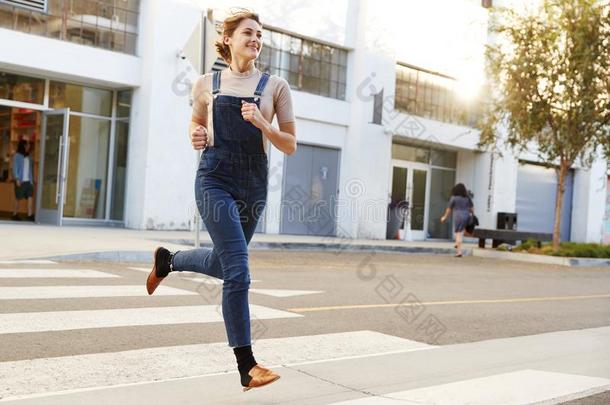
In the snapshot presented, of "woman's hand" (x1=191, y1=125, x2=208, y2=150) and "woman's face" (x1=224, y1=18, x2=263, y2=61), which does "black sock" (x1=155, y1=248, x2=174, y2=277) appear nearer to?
"woman's hand" (x1=191, y1=125, x2=208, y2=150)

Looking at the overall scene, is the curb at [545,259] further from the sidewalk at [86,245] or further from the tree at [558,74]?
the sidewalk at [86,245]

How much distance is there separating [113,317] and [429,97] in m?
21.3

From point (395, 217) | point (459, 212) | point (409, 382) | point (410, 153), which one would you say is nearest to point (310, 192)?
point (395, 217)

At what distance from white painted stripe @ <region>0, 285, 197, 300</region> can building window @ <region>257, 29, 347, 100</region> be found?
44.4 feet

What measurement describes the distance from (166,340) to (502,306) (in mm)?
4748

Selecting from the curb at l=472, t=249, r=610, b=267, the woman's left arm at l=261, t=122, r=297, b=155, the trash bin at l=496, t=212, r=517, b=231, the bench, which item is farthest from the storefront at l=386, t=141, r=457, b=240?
the woman's left arm at l=261, t=122, r=297, b=155

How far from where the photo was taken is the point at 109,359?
4.64 meters

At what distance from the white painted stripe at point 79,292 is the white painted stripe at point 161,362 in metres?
2.31

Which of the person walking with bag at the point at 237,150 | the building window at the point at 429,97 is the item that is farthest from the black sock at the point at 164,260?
the building window at the point at 429,97

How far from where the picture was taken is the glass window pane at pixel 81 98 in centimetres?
1825

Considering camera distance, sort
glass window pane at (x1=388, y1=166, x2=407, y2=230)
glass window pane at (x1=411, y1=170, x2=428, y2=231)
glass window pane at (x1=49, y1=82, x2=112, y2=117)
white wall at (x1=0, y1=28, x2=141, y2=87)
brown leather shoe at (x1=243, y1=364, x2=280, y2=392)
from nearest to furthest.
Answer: brown leather shoe at (x1=243, y1=364, x2=280, y2=392) < white wall at (x1=0, y1=28, x2=141, y2=87) < glass window pane at (x1=49, y1=82, x2=112, y2=117) < glass window pane at (x1=388, y1=166, x2=407, y2=230) < glass window pane at (x1=411, y1=170, x2=428, y2=231)

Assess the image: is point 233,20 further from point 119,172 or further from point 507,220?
point 507,220

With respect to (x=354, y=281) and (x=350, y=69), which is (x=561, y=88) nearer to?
(x=350, y=69)

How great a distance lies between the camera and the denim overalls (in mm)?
3758
